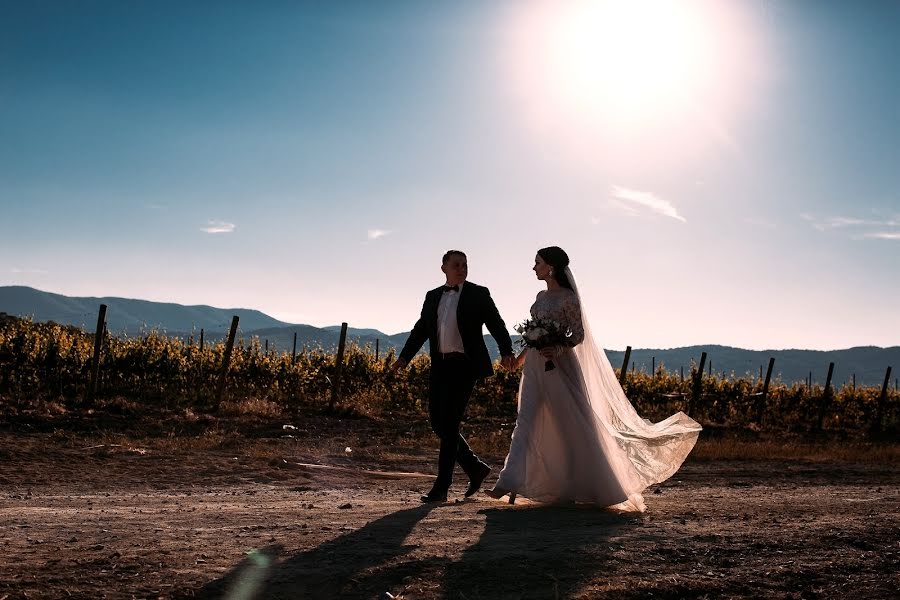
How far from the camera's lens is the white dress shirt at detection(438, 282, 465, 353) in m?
7.05

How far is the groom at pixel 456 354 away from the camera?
23.1ft

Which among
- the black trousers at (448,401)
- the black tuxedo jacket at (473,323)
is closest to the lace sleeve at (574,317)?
the black tuxedo jacket at (473,323)

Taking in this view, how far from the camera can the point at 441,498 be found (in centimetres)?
711

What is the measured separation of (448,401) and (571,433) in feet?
3.32

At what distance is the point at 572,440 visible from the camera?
6766 mm

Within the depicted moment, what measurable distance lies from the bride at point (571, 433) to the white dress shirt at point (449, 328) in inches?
21.5

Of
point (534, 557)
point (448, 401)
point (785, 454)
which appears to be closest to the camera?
point (534, 557)

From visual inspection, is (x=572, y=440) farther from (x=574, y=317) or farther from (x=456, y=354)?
(x=456, y=354)

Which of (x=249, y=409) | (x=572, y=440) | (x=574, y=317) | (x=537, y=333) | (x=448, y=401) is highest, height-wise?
(x=574, y=317)

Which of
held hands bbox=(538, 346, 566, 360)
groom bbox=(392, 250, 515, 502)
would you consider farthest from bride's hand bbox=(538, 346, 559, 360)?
groom bbox=(392, 250, 515, 502)

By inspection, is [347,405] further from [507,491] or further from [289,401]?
[507,491]

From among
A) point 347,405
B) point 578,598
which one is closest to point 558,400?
point 578,598

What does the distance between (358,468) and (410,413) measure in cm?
969

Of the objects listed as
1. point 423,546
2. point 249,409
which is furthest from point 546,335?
point 249,409
